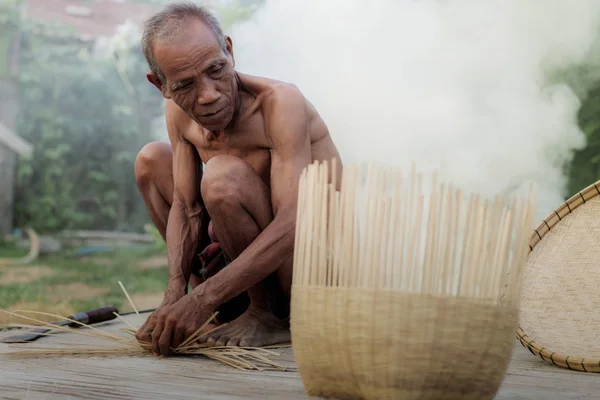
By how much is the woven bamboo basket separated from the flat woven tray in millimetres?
774

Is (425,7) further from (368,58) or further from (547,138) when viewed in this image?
(547,138)

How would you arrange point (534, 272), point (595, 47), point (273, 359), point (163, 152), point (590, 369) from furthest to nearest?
point (595, 47), point (163, 152), point (534, 272), point (273, 359), point (590, 369)

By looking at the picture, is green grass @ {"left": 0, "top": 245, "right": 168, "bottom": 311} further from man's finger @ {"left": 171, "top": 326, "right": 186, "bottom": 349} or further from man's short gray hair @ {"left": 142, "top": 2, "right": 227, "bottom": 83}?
man's short gray hair @ {"left": 142, "top": 2, "right": 227, "bottom": 83}

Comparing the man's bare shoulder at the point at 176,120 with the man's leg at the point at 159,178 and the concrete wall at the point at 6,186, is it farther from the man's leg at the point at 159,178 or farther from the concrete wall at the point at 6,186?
the concrete wall at the point at 6,186

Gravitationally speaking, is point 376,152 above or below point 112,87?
below

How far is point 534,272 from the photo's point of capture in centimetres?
225

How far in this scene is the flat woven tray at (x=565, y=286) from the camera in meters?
2.07

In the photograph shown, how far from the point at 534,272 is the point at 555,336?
0.22 m

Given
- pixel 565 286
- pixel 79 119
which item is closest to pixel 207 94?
pixel 565 286

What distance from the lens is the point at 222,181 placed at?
2.19 metres

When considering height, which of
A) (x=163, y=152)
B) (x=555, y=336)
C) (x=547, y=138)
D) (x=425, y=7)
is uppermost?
(x=425, y=7)

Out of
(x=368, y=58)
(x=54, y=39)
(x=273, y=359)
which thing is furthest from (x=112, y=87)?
(x=273, y=359)

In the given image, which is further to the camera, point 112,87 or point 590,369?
point 112,87

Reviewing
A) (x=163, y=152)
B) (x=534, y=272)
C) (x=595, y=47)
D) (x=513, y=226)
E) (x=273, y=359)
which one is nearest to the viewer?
(x=513, y=226)
